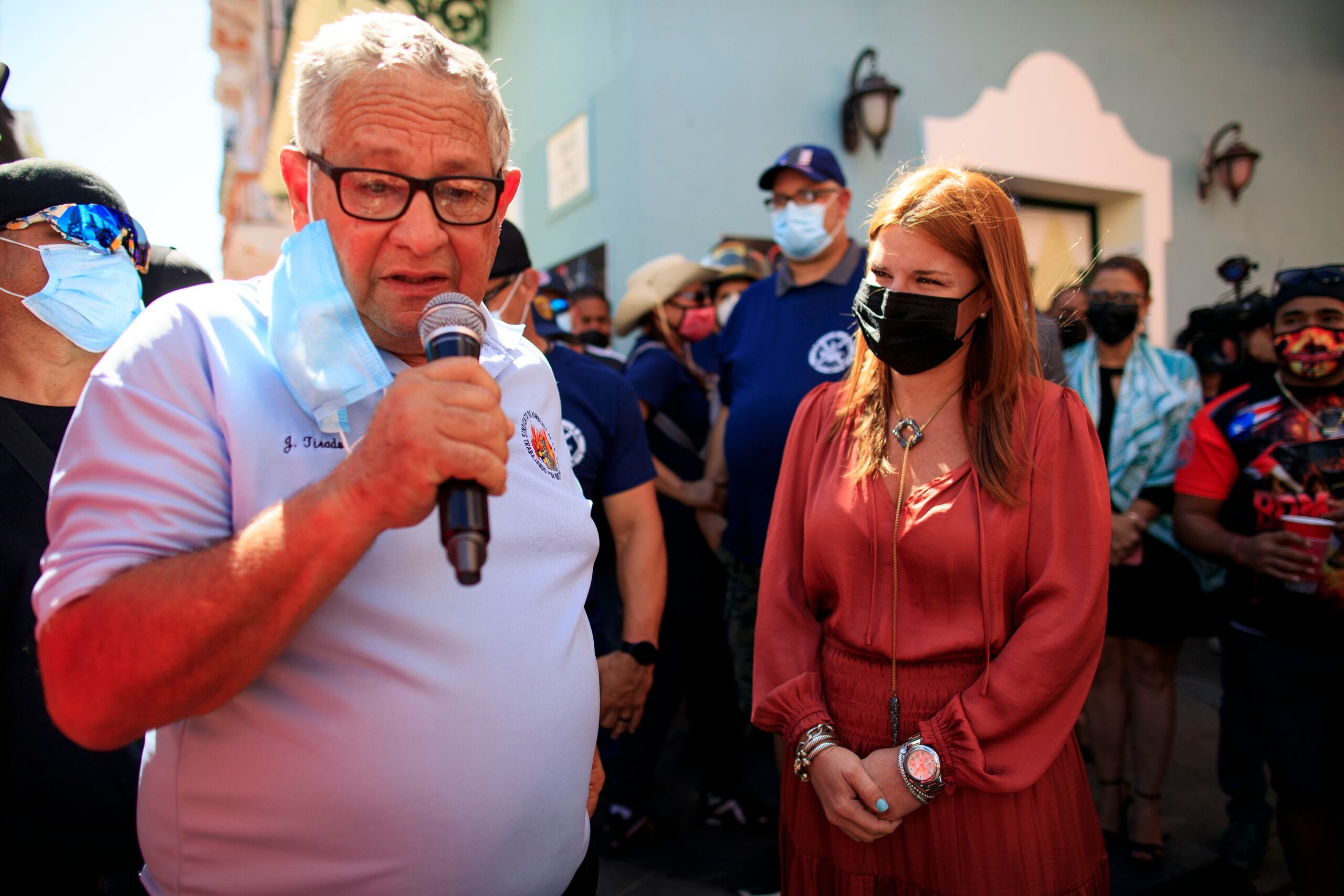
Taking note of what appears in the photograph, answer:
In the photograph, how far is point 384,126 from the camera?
1.24 metres

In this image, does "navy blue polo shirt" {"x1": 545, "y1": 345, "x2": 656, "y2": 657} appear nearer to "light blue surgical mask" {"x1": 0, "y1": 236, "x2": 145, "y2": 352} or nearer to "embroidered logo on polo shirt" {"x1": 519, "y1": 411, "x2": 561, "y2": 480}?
"embroidered logo on polo shirt" {"x1": 519, "y1": 411, "x2": 561, "y2": 480}

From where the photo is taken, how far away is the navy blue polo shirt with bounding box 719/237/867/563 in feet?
9.77

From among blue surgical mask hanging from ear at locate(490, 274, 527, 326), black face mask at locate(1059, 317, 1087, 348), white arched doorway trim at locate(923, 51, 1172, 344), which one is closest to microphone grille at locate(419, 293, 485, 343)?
blue surgical mask hanging from ear at locate(490, 274, 527, 326)

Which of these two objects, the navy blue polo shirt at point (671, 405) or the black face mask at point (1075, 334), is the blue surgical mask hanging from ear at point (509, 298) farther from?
the black face mask at point (1075, 334)

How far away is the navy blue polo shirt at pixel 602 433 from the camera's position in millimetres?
2488

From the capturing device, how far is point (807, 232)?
328cm

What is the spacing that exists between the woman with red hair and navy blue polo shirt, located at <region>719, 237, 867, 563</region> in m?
0.83

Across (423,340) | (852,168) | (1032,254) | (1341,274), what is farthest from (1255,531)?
(1032,254)

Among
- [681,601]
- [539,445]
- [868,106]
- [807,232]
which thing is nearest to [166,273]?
[539,445]

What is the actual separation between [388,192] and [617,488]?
53.7 inches

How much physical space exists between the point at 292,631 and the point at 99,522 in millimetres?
250

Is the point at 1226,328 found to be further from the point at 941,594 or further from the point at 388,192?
the point at 388,192

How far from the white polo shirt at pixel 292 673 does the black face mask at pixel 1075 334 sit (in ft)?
10.5

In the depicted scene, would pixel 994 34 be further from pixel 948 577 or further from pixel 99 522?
pixel 99 522
